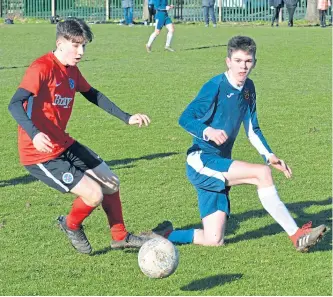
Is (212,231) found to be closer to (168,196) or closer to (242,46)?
(242,46)

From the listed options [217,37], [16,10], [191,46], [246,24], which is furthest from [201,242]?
[16,10]

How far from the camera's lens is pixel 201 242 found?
734cm

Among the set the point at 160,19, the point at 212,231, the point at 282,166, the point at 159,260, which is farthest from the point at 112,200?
the point at 160,19

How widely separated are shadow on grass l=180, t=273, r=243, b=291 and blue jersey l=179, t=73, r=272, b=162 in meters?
1.20

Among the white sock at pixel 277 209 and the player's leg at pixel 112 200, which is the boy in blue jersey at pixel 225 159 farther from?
the player's leg at pixel 112 200

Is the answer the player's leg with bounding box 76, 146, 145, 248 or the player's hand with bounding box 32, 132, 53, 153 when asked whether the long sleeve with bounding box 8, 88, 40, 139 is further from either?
the player's leg with bounding box 76, 146, 145, 248

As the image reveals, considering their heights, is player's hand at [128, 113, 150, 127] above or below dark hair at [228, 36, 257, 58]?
below

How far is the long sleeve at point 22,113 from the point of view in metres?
6.45

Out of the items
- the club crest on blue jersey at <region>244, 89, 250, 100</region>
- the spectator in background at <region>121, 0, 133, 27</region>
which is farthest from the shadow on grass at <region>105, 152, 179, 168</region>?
the spectator in background at <region>121, 0, 133, 27</region>

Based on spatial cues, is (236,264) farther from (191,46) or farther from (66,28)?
(191,46)

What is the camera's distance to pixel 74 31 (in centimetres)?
677

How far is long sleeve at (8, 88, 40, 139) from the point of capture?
254 inches

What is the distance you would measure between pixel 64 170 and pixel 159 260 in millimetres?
1262

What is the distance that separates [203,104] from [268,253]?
130 centimetres
